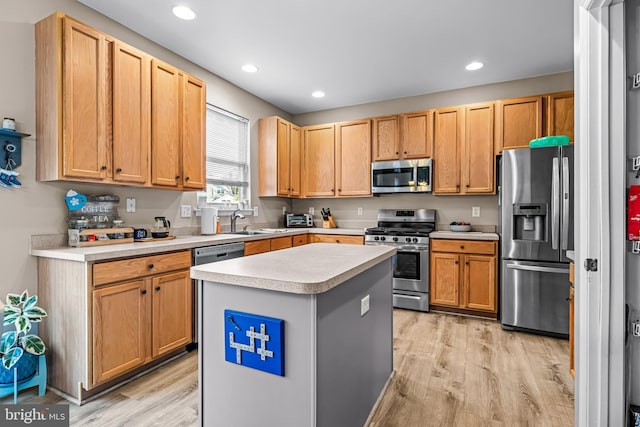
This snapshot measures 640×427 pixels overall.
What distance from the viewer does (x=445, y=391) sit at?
2.11m

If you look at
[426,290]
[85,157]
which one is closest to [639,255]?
[426,290]

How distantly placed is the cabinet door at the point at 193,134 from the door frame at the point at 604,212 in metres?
2.90

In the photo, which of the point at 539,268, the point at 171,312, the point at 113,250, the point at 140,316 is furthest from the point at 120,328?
the point at 539,268

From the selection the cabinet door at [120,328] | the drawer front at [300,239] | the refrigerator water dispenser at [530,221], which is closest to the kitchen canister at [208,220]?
the drawer front at [300,239]

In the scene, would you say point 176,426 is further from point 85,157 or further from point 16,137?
point 16,137

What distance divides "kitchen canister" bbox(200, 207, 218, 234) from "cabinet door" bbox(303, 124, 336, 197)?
1786mm

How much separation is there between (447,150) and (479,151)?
37 centimetres

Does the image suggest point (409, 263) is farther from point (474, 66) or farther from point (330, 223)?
point (474, 66)

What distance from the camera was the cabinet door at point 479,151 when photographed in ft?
12.4

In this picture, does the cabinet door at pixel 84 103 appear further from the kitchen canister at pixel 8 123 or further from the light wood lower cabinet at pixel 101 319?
Result: the light wood lower cabinet at pixel 101 319

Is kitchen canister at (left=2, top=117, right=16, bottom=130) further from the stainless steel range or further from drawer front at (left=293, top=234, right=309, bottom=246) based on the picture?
the stainless steel range

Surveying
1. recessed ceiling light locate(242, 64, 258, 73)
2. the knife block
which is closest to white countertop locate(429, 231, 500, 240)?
the knife block

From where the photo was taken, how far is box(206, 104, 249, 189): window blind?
3715mm

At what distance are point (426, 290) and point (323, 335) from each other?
112 inches
